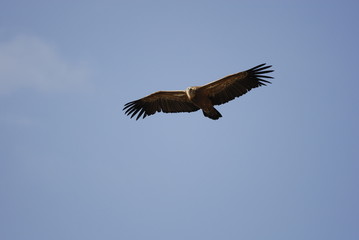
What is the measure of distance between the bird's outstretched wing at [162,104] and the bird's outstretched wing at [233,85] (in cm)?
106

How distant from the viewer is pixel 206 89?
1578cm

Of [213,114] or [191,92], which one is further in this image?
[213,114]

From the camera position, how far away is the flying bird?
15453 millimetres

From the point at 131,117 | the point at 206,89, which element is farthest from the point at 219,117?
the point at 131,117

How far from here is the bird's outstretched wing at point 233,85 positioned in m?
15.4

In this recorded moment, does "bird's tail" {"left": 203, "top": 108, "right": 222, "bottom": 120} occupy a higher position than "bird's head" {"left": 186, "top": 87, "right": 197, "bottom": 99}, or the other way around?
"bird's head" {"left": 186, "top": 87, "right": 197, "bottom": 99}

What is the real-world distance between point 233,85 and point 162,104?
2914 millimetres

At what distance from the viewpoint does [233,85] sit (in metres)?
15.8

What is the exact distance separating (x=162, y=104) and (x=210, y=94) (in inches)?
83.2

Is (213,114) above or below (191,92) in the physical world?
below

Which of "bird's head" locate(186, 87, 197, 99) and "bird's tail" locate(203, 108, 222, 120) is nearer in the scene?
"bird's head" locate(186, 87, 197, 99)

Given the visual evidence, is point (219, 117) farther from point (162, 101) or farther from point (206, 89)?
point (162, 101)

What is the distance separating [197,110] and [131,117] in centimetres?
257

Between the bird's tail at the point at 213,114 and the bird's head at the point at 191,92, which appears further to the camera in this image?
the bird's tail at the point at 213,114
